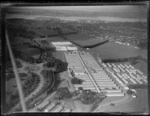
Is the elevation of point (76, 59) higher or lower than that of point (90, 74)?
higher

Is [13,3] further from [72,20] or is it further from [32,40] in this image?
[72,20]

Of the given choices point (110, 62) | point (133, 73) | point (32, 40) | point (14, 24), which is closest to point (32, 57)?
point (32, 40)

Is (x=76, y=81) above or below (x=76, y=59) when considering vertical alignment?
below

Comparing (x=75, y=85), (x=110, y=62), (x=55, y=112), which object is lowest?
(x=55, y=112)

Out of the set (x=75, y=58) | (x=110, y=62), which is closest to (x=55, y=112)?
(x=75, y=58)

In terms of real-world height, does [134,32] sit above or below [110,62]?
above

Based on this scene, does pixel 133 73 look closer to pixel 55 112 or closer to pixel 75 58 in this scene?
pixel 75 58
